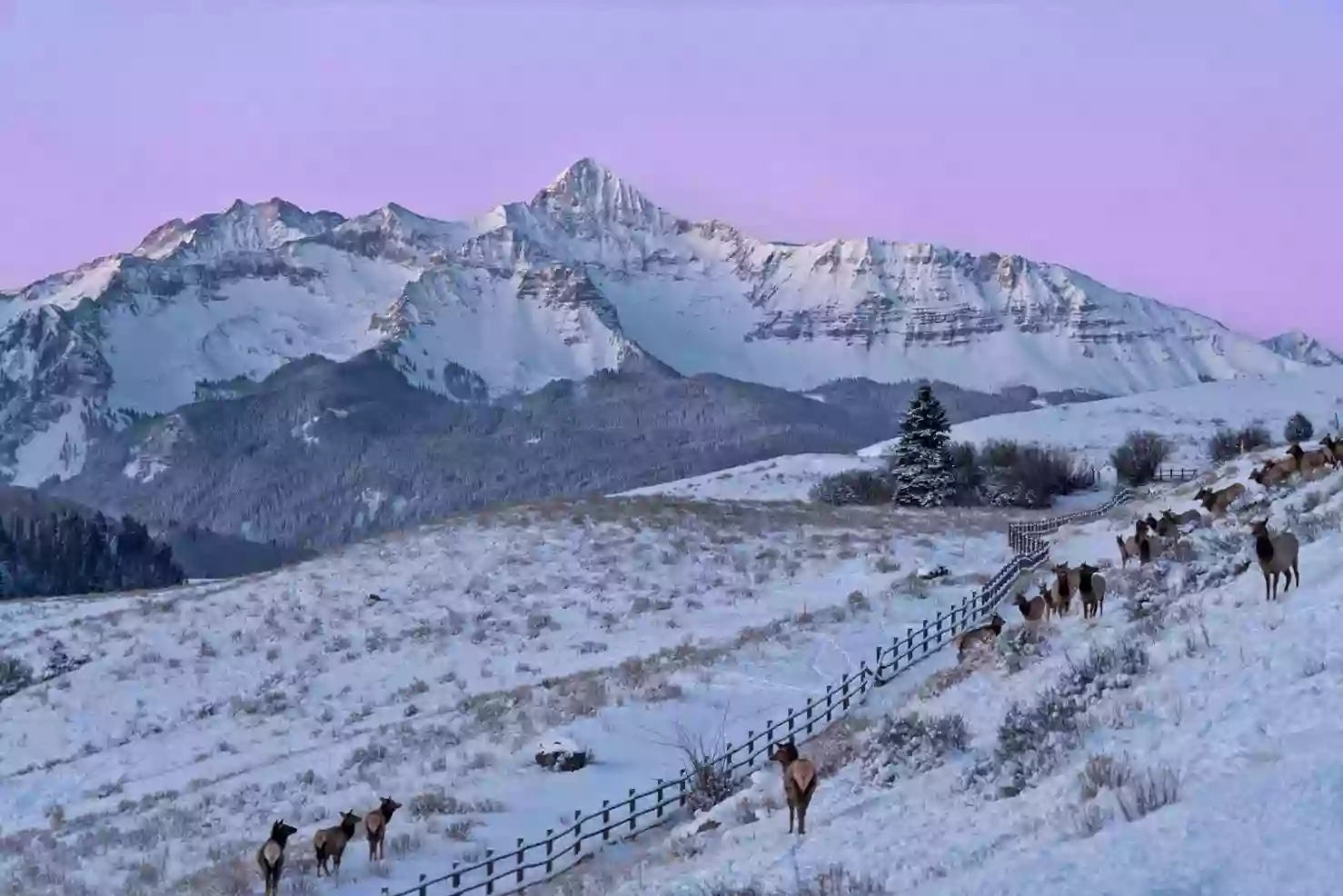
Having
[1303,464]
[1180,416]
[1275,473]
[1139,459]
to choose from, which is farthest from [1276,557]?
[1180,416]

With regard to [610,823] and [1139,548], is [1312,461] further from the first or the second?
[610,823]

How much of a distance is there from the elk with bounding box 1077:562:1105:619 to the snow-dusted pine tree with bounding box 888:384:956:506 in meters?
39.3

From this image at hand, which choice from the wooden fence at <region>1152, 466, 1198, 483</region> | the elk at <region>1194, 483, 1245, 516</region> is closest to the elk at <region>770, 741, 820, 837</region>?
the elk at <region>1194, 483, 1245, 516</region>

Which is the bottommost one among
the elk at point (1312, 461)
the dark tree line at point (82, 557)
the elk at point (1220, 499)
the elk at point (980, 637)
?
the dark tree line at point (82, 557)

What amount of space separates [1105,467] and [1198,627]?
2351 inches

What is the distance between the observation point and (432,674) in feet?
103

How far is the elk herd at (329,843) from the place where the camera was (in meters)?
14.4

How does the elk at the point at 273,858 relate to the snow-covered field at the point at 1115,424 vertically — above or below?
below

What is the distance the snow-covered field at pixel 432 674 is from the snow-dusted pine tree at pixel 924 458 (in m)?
5.55

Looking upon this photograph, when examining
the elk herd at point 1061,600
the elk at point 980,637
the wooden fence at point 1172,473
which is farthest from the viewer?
the wooden fence at point 1172,473

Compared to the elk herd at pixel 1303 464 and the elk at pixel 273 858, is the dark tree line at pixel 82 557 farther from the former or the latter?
the elk at pixel 273 858

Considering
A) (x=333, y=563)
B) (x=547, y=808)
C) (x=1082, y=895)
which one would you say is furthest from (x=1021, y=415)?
(x=1082, y=895)

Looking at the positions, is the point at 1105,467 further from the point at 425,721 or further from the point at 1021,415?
the point at 425,721

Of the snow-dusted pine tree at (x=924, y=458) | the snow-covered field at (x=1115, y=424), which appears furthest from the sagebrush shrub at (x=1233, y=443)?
the snow-dusted pine tree at (x=924, y=458)
